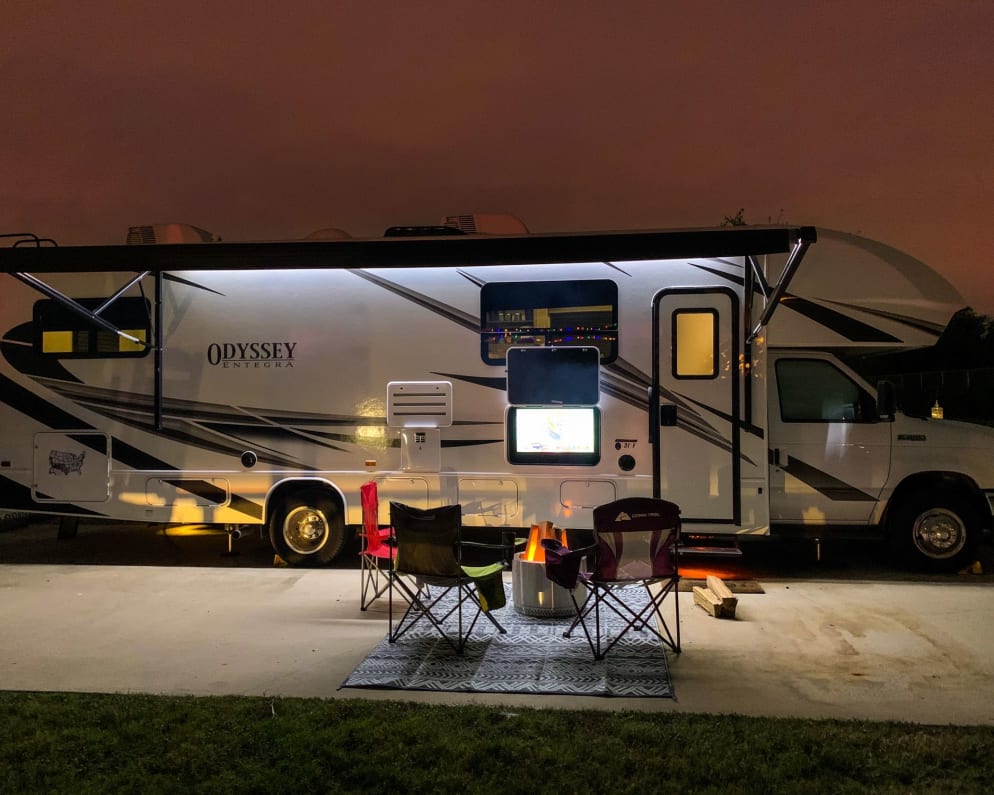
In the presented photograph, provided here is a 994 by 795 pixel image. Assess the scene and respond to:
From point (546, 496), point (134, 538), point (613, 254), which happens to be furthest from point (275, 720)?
point (134, 538)

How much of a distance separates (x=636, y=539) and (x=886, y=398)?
3613mm

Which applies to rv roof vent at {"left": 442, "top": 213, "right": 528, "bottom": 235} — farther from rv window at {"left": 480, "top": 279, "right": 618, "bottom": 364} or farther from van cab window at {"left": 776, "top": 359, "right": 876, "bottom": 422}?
van cab window at {"left": 776, "top": 359, "right": 876, "bottom": 422}

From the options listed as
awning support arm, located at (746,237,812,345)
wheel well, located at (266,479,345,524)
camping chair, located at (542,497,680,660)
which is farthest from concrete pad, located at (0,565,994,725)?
awning support arm, located at (746,237,812,345)

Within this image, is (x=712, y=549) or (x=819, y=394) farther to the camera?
(x=819, y=394)

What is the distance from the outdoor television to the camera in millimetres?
7254

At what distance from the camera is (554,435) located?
732cm

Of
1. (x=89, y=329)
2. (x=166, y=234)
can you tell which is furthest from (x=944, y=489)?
(x=89, y=329)

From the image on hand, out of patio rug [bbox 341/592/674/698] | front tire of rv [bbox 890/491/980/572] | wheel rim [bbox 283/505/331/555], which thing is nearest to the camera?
patio rug [bbox 341/592/674/698]

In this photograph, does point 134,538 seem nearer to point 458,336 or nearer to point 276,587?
point 276,587

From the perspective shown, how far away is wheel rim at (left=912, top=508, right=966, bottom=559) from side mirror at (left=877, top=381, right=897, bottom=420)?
1.08 metres

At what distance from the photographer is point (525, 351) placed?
736 cm

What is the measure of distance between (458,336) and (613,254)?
1.67m

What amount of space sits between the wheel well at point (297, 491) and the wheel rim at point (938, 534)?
559 cm

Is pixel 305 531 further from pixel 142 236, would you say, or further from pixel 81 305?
pixel 142 236
